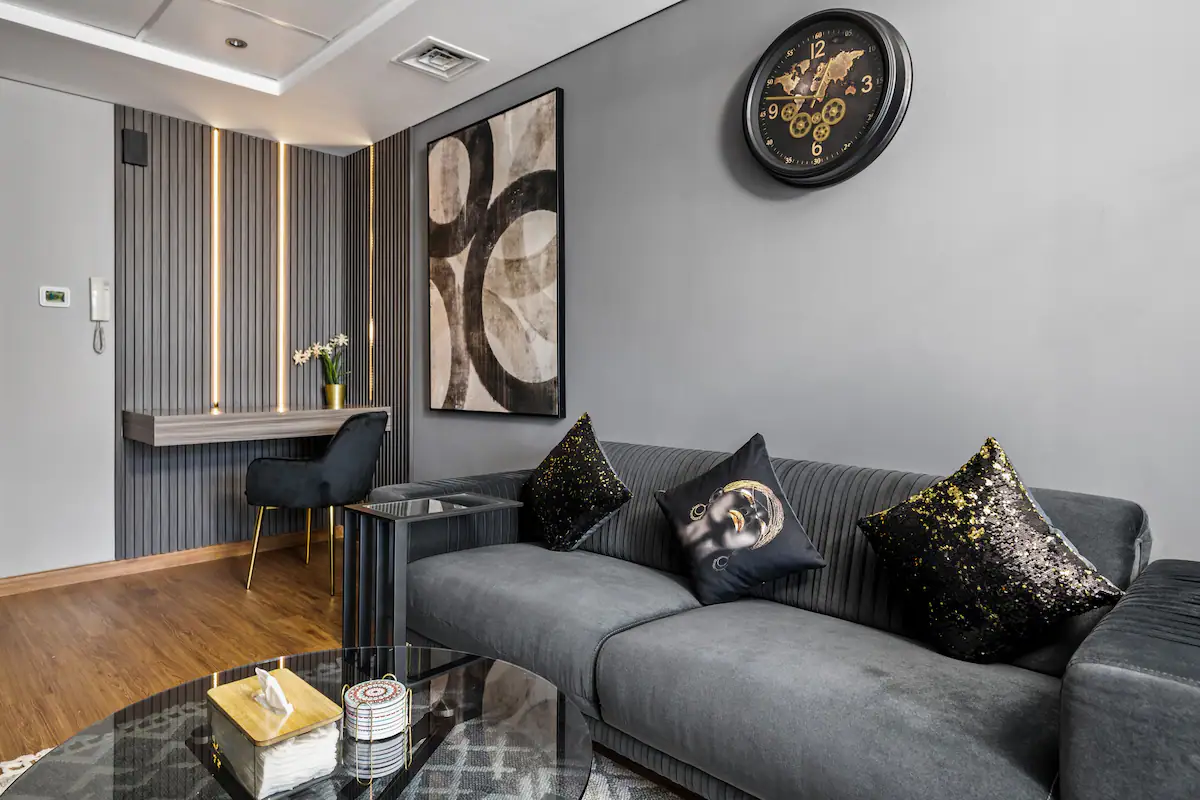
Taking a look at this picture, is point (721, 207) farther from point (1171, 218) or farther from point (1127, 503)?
point (1127, 503)

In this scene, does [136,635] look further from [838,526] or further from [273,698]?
[838,526]

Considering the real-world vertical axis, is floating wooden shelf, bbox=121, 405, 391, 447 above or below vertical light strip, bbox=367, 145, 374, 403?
below

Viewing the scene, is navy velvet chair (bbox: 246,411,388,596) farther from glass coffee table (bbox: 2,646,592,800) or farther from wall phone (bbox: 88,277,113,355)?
glass coffee table (bbox: 2,646,592,800)

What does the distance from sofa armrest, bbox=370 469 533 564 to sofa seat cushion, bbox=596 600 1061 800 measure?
3.21 feet

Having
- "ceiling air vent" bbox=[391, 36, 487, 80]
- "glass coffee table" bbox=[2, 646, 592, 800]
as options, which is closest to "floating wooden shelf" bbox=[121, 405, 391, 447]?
"ceiling air vent" bbox=[391, 36, 487, 80]

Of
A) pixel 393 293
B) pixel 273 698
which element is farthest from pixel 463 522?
pixel 393 293

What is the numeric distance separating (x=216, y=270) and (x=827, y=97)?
11.7ft

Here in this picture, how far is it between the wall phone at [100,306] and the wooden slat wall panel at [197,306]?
0.16 feet

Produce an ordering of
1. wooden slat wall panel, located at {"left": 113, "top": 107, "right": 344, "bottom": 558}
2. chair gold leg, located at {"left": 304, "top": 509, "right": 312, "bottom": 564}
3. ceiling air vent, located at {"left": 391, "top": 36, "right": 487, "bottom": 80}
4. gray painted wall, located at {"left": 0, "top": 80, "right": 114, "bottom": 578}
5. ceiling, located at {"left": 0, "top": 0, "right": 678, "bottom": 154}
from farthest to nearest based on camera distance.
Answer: chair gold leg, located at {"left": 304, "top": 509, "right": 312, "bottom": 564}, wooden slat wall panel, located at {"left": 113, "top": 107, "right": 344, "bottom": 558}, gray painted wall, located at {"left": 0, "top": 80, "right": 114, "bottom": 578}, ceiling air vent, located at {"left": 391, "top": 36, "right": 487, "bottom": 80}, ceiling, located at {"left": 0, "top": 0, "right": 678, "bottom": 154}

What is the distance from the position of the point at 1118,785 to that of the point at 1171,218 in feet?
4.45

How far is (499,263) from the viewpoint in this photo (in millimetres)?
3562

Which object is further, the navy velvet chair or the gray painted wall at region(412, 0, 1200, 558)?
the navy velvet chair

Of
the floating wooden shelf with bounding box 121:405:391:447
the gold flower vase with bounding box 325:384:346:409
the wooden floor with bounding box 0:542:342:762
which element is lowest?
the wooden floor with bounding box 0:542:342:762

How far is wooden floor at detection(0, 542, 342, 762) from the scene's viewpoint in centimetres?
239
